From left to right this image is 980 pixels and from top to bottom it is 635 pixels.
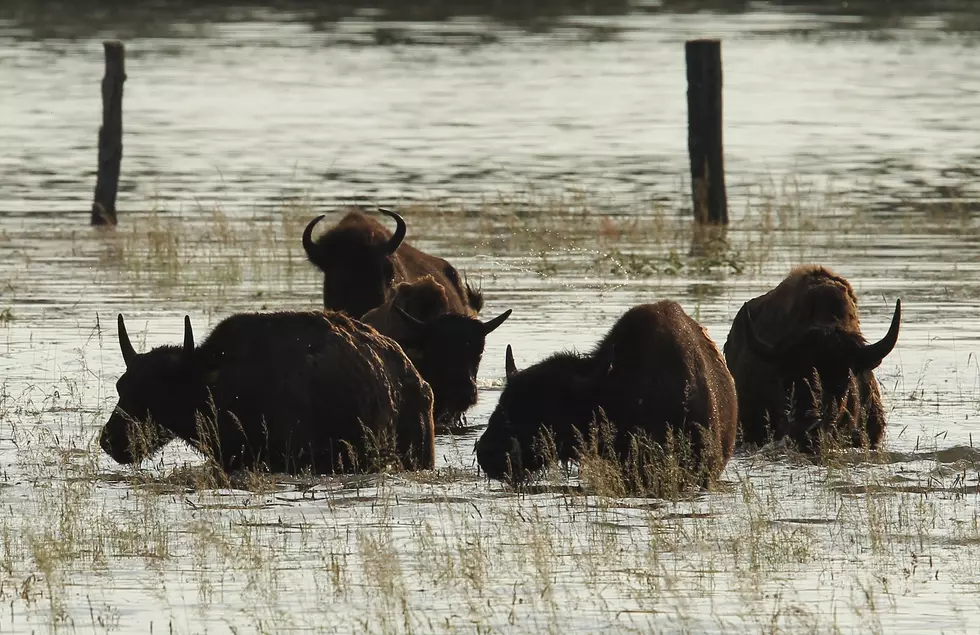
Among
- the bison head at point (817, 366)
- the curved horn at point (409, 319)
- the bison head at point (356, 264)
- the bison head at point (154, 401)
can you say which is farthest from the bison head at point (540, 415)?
the bison head at point (356, 264)

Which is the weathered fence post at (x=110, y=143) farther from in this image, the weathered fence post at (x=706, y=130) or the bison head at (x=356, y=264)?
the bison head at (x=356, y=264)

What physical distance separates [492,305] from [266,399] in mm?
7797

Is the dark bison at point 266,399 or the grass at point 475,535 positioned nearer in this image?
the grass at point 475,535

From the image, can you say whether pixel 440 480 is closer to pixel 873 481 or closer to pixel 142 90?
pixel 873 481

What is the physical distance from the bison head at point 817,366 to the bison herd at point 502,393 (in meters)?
0.01

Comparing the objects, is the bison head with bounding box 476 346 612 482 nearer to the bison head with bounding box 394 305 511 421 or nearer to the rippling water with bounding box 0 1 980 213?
the bison head with bounding box 394 305 511 421

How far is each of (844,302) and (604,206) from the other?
15131 mm

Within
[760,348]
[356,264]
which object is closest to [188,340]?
[760,348]

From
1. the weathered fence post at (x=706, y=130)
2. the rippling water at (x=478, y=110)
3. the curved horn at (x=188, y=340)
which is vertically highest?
the curved horn at (x=188, y=340)

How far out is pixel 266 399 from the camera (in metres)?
11.5

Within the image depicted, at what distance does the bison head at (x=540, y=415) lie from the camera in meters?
10.7

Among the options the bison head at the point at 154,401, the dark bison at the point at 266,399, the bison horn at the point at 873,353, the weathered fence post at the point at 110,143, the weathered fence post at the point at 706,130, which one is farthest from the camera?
the weathered fence post at the point at 110,143

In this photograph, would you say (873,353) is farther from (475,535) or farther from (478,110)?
(478,110)

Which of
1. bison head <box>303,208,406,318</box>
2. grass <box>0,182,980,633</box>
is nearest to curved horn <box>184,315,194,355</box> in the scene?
grass <box>0,182,980,633</box>
